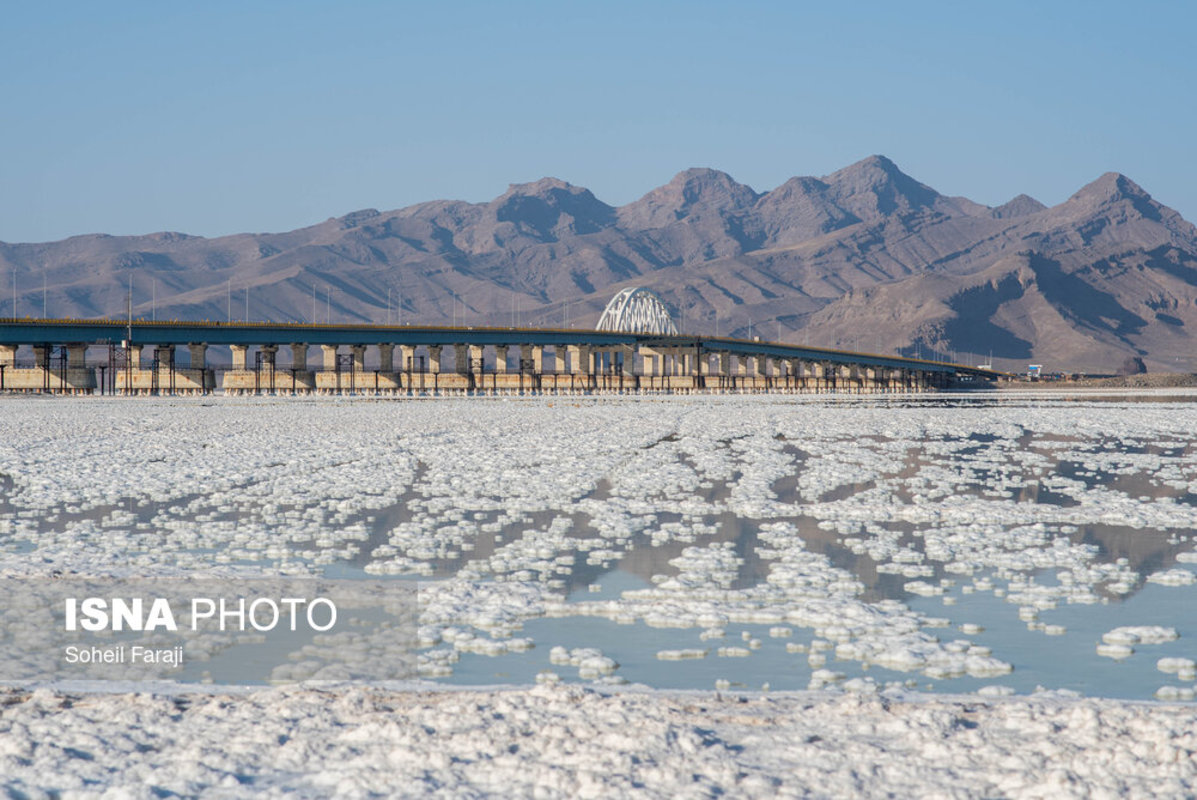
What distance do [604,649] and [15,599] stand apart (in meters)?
7.22

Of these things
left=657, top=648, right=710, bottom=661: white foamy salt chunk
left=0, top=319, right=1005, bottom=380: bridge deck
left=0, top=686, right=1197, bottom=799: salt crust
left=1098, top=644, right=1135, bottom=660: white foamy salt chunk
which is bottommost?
left=657, top=648, right=710, bottom=661: white foamy salt chunk

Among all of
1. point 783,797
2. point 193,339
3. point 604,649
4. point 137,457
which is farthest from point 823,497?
point 193,339

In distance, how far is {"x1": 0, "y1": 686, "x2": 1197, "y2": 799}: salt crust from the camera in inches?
324

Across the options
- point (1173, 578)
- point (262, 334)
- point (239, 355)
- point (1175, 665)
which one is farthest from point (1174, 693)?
point (239, 355)

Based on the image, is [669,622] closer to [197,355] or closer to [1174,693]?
[1174,693]

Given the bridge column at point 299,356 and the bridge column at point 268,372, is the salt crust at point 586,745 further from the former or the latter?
the bridge column at point 299,356

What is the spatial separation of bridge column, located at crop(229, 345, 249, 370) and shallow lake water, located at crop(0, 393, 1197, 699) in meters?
127

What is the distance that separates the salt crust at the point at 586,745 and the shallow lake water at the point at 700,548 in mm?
1103

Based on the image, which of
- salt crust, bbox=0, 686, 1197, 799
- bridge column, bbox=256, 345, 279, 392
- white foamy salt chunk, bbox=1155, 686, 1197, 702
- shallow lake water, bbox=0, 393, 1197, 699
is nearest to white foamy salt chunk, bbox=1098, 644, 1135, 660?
shallow lake water, bbox=0, 393, 1197, 699

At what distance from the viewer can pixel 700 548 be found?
60.2ft

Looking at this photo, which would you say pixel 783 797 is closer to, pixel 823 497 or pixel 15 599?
pixel 15 599

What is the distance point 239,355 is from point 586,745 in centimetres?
16752

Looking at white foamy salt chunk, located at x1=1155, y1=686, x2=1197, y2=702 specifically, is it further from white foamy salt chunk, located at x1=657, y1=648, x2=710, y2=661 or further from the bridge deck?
the bridge deck

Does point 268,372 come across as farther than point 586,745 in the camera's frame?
Yes
